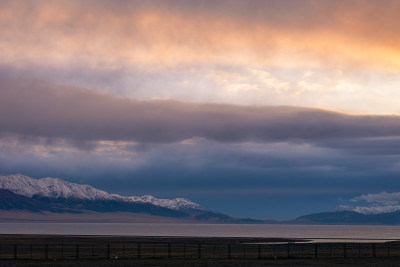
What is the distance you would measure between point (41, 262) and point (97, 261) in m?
7.31

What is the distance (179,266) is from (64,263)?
15.5 meters

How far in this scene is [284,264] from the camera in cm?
7719

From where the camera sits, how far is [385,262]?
8069 cm

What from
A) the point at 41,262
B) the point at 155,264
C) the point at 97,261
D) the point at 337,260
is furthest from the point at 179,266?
the point at 337,260

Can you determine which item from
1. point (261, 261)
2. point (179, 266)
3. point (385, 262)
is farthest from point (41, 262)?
point (385, 262)

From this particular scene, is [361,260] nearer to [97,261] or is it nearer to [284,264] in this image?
[284,264]

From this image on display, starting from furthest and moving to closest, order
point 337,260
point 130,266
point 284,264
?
point 337,260 < point 284,264 < point 130,266

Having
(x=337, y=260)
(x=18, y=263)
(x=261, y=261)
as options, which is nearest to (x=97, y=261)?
(x=18, y=263)

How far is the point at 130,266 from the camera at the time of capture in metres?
71.6

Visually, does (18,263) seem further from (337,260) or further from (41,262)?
(337,260)

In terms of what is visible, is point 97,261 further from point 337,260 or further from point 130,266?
point 337,260

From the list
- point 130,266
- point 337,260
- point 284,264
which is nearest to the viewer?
point 130,266

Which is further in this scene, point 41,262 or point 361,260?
point 361,260

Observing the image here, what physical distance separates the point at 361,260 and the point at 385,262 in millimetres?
4651
